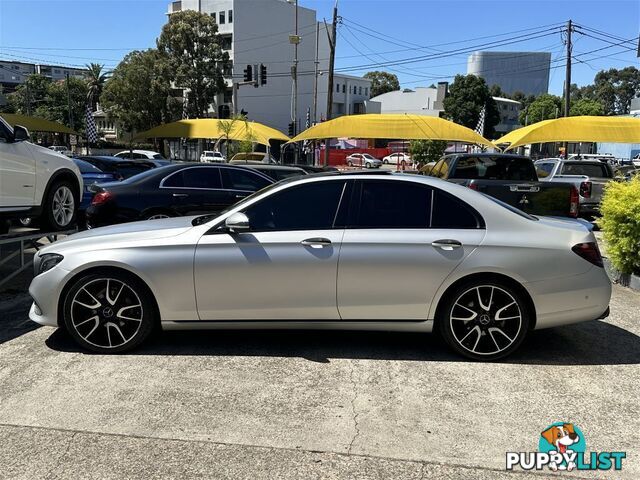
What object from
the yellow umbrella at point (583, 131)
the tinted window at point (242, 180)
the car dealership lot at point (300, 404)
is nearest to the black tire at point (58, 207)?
the tinted window at point (242, 180)

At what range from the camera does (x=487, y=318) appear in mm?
4496

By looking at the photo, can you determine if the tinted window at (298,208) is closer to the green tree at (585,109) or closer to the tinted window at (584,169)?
the tinted window at (584,169)

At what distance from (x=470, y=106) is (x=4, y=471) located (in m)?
81.6

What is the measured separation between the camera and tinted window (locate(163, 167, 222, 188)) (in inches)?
353

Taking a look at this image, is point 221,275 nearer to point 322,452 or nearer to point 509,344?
point 322,452

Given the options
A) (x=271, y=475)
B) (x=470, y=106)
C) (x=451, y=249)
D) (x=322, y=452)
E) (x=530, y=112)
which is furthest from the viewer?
(x=530, y=112)

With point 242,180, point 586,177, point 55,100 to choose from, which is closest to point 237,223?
point 242,180

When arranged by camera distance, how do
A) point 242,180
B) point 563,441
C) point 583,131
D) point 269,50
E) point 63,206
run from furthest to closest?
point 269,50 < point 583,131 < point 242,180 < point 63,206 < point 563,441

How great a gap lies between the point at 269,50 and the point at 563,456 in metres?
71.4

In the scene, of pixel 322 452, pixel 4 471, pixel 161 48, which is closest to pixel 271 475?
pixel 322 452

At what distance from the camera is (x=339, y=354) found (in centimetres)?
472

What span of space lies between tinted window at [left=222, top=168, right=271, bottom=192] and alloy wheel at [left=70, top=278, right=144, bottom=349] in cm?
499

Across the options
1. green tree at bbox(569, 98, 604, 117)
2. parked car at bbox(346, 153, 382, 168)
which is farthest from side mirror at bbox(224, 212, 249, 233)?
green tree at bbox(569, 98, 604, 117)

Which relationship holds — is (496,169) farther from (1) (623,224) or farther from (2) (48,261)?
(2) (48,261)
